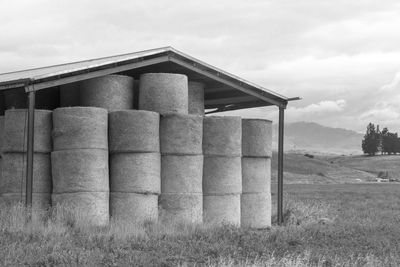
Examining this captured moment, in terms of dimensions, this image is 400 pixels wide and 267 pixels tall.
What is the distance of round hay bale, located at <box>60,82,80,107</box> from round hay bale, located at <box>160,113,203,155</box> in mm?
2447

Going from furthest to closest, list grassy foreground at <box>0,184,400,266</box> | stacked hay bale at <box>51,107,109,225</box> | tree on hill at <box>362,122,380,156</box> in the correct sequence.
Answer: tree on hill at <box>362,122,380,156</box>, stacked hay bale at <box>51,107,109,225</box>, grassy foreground at <box>0,184,400,266</box>

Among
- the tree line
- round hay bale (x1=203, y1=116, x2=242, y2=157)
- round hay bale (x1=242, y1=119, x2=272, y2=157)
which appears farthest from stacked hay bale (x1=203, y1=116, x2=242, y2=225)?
the tree line

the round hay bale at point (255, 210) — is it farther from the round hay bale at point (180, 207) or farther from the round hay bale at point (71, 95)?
the round hay bale at point (71, 95)

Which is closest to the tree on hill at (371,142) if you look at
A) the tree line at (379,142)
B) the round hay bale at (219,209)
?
the tree line at (379,142)

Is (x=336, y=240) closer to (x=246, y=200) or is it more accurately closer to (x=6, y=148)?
(x=246, y=200)

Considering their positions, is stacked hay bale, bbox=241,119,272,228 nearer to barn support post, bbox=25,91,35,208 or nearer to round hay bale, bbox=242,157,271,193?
round hay bale, bbox=242,157,271,193

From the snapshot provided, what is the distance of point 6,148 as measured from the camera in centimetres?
1416

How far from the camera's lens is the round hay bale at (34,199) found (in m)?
13.9

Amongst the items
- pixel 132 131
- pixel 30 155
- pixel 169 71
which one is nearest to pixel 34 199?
pixel 30 155

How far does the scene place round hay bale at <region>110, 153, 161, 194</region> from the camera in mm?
14055

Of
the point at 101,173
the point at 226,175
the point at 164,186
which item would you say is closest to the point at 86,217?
the point at 101,173

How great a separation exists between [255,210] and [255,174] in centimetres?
89

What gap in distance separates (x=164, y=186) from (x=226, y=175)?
1.65 m

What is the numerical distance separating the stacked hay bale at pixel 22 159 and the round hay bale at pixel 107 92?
121 centimetres
